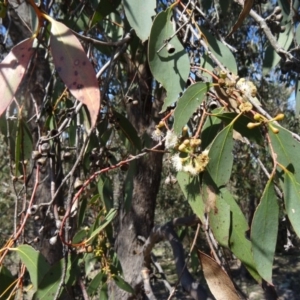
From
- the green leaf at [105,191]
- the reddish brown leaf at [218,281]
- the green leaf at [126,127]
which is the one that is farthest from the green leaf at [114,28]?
the reddish brown leaf at [218,281]

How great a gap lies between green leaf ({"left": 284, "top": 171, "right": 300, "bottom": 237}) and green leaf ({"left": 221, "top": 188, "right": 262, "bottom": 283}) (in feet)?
0.35

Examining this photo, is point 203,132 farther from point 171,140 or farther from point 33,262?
point 33,262

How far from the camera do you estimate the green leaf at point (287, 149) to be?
0.77 m

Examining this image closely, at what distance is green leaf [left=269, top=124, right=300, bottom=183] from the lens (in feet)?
2.53

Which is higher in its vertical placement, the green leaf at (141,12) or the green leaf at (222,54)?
the green leaf at (141,12)

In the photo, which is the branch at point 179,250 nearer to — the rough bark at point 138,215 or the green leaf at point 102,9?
the rough bark at point 138,215

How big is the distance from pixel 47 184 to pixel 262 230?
62.8 inches

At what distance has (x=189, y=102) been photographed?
84 cm

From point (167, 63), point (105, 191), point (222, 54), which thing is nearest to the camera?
point (167, 63)

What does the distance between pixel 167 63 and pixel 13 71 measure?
326 mm

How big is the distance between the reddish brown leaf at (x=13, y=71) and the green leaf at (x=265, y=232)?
427 millimetres

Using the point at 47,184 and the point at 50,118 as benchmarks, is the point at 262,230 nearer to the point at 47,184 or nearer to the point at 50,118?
the point at 50,118

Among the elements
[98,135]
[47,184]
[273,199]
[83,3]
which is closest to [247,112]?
[273,199]

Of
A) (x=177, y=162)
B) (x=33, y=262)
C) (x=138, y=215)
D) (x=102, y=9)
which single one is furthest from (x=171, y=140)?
(x=138, y=215)
